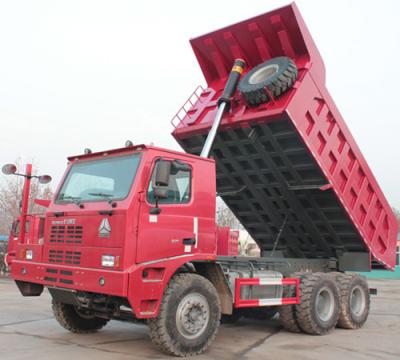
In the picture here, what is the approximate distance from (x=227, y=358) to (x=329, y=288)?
2958mm

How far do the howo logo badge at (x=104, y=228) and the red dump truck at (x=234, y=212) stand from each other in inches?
1.4

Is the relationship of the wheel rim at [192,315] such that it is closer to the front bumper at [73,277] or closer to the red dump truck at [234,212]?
the red dump truck at [234,212]

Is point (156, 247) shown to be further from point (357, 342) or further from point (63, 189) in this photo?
point (357, 342)

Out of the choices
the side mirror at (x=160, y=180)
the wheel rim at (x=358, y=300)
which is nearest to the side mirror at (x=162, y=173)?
the side mirror at (x=160, y=180)

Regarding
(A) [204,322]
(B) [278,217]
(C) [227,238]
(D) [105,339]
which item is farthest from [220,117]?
(D) [105,339]

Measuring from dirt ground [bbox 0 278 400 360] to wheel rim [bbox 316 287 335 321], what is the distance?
1.10 ft

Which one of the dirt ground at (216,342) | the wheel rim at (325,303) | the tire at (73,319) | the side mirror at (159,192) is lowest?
the dirt ground at (216,342)

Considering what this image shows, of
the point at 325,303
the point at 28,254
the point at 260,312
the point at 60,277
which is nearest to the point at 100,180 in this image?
the point at 60,277

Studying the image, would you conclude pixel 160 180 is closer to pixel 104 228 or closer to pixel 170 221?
pixel 170 221

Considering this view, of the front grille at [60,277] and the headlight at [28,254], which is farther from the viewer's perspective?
the headlight at [28,254]

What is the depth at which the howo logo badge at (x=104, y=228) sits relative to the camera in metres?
5.89

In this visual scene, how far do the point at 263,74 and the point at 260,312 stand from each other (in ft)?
13.7

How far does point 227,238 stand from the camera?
7.78 m

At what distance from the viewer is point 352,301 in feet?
29.4
